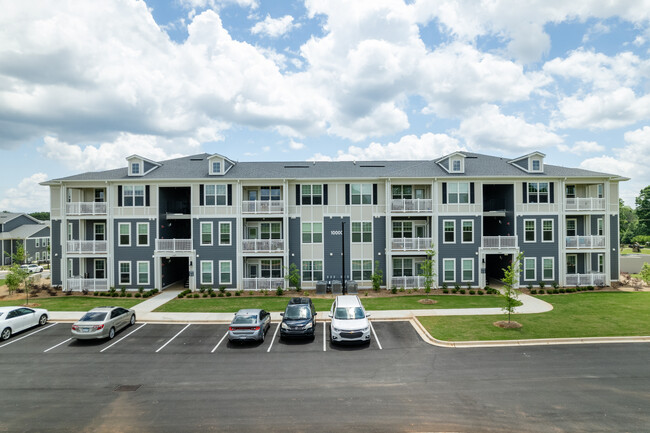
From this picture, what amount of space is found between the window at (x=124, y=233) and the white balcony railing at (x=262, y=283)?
1098 cm

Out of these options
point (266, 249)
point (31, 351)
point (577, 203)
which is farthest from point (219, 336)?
point (577, 203)

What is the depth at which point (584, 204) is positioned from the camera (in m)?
29.6

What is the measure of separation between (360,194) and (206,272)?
1545 cm

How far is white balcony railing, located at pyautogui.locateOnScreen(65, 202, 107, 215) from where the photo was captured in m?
29.1

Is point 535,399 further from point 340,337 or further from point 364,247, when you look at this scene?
point 364,247

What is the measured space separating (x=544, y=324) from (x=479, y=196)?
43.3 ft

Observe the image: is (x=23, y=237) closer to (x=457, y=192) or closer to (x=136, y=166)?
(x=136, y=166)

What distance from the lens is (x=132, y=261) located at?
95.2 ft

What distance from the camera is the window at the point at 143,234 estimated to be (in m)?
29.2

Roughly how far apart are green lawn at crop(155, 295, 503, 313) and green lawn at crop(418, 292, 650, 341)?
3.37 metres

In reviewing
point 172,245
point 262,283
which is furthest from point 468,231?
point 172,245

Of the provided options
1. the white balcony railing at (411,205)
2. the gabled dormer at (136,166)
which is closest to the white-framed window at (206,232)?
the gabled dormer at (136,166)

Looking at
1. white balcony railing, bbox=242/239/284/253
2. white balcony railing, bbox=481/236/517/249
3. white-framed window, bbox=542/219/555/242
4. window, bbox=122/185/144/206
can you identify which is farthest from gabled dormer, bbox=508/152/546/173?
window, bbox=122/185/144/206

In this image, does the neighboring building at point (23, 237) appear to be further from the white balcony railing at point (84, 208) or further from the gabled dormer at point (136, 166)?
the gabled dormer at point (136, 166)
